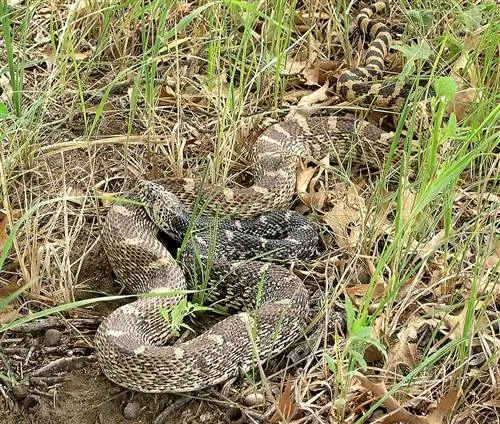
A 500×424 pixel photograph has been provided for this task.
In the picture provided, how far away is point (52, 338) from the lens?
441 centimetres

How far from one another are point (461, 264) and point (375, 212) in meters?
0.55

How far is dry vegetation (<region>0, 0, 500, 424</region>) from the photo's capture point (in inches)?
157

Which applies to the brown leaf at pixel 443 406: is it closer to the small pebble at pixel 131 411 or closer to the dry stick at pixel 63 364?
the small pebble at pixel 131 411

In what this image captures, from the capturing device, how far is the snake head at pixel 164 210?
509cm

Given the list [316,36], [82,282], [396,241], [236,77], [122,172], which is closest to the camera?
[396,241]

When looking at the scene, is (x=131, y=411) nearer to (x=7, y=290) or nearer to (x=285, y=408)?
(x=285, y=408)

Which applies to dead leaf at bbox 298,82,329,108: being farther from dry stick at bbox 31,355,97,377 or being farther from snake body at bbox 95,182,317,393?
dry stick at bbox 31,355,97,377

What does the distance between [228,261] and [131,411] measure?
1.13 metres

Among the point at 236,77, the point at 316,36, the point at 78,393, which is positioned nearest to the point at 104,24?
the point at 236,77

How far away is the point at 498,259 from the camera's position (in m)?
4.52

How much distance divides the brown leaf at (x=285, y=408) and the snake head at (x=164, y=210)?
1.47 m

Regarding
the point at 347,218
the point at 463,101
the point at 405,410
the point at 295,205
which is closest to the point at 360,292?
the point at 347,218

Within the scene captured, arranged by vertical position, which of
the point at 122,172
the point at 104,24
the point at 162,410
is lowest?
the point at 162,410

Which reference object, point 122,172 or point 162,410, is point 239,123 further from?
point 162,410
